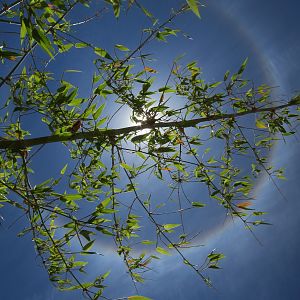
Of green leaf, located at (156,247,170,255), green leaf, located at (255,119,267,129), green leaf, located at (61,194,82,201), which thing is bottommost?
green leaf, located at (156,247,170,255)

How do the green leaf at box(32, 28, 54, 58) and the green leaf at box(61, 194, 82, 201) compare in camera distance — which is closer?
the green leaf at box(32, 28, 54, 58)

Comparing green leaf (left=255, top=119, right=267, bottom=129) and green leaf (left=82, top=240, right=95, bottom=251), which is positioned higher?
green leaf (left=255, top=119, right=267, bottom=129)

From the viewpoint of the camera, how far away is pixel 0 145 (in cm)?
269

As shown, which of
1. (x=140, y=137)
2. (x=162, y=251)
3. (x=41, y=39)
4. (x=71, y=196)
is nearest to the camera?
(x=41, y=39)

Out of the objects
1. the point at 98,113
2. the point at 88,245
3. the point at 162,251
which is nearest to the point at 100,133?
the point at 98,113

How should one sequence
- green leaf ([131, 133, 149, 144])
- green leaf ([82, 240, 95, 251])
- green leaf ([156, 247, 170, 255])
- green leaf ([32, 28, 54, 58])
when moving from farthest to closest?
1. green leaf ([156, 247, 170, 255])
2. green leaf ([131, 133, 149, 144])
3. green leaf ([82, 240, 95, 251])
4. green leaf ([32, 28, 54, 58])

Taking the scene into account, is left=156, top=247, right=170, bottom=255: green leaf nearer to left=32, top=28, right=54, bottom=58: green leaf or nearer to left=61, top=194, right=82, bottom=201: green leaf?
left=61, top=194, right=82, bottom=201: green leaf

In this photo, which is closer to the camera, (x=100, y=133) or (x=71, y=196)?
(x=71, y=196)

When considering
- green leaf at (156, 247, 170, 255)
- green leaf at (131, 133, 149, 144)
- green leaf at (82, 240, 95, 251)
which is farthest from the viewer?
green leaf at (156, 247, 170, 255)

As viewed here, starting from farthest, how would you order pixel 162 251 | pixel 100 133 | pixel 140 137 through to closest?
pixel 162 251
pixel 140 137
pixel 100 133

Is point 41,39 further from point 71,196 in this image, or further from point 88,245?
point 88,245

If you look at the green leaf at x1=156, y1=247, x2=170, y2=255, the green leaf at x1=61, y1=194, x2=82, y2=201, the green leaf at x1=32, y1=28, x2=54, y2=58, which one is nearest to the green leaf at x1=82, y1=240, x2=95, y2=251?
the green leaf at x1=61, y1=194, x2=82, y2=201

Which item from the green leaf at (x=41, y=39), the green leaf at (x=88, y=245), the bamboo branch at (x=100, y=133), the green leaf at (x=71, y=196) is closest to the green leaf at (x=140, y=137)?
the bamboo branch at (x=100, y=133)

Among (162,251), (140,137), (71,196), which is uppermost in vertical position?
(140,137)
